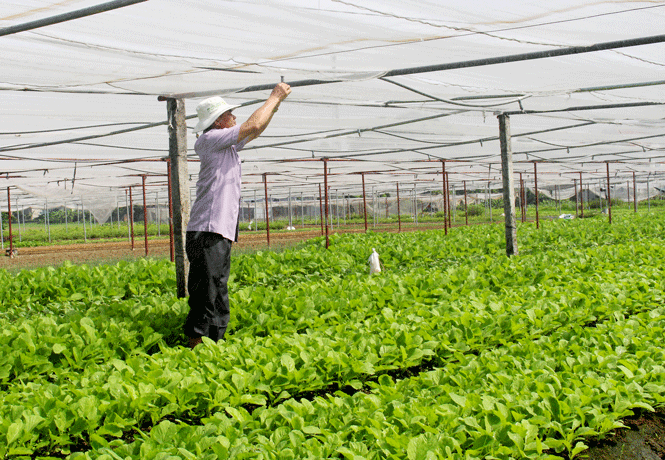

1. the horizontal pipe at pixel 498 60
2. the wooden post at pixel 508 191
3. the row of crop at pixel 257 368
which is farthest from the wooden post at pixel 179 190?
the wooden post at pixel 508 191

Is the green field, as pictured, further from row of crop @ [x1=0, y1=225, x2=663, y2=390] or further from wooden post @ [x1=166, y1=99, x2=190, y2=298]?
wooden post @ [x1=166, y1=99, x2=190, y2=298]

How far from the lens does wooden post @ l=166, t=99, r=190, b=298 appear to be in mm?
4629

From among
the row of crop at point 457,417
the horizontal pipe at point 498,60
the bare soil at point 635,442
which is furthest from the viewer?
the horizontal pipe at point 498,60

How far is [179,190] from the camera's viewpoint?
15.1 ft

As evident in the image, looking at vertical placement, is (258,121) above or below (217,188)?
above

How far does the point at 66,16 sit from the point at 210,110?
1.00m

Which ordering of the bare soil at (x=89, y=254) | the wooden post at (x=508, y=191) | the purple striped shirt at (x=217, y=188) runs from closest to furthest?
the purple striped shirt at (x=217, y=188) → the wooden post at (x=508, y=191) → the bare soil at (x=89, y=254)

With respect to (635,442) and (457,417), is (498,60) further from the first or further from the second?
(457,417)

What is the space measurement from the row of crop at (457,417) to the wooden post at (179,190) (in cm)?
225

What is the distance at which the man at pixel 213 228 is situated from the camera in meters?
3.44

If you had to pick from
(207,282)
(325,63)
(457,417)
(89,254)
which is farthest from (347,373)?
(89,254)

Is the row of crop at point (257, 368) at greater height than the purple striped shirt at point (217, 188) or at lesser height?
lesser

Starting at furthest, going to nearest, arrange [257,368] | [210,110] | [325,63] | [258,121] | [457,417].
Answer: [325,63] < [210,110] < [258,121] < [257,368] < [457,417]

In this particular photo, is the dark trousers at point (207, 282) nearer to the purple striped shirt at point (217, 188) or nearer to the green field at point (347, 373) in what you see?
the purple striped shirt at point (217, 188)
